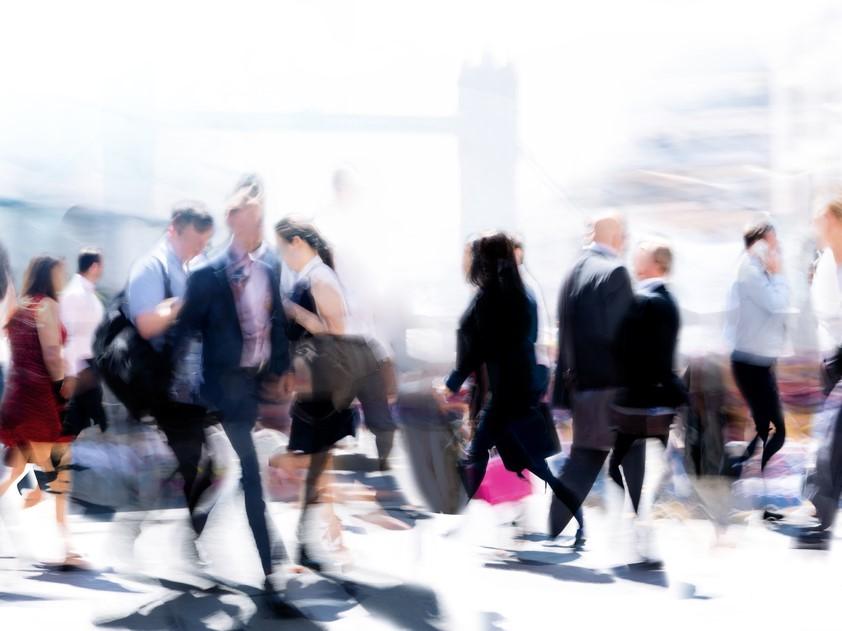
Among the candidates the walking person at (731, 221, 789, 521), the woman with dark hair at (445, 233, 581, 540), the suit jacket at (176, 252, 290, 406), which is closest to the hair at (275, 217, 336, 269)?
the suit jacket at (176, 252, 290, 406)

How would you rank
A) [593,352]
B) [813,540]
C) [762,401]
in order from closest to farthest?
[593,352]
[813,540]
[762,401]

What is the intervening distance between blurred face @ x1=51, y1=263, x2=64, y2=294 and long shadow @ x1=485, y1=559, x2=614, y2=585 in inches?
80.2

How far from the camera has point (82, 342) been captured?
15.3 ft

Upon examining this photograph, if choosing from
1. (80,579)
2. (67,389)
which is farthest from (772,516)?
(67,389)

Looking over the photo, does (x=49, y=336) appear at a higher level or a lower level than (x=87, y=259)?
lower

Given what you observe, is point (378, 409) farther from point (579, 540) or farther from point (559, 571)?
point (579, 540)

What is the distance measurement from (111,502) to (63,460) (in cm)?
30

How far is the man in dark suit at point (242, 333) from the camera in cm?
347

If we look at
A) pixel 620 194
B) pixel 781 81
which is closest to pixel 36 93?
pixel 620 194

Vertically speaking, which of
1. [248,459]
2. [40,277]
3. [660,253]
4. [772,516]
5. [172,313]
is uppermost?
[660,253]

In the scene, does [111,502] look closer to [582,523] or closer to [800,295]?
[582,523]

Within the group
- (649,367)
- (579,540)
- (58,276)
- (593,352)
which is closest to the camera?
(649,367)

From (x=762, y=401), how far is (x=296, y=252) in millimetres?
2160

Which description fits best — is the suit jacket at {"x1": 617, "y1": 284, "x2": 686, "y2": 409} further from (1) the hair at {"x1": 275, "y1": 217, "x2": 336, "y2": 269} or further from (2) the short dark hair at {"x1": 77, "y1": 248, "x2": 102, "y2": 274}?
(2) the short dark hair at {"x1": 77, "y1": 248, "x2": 102, "y2": 274}
